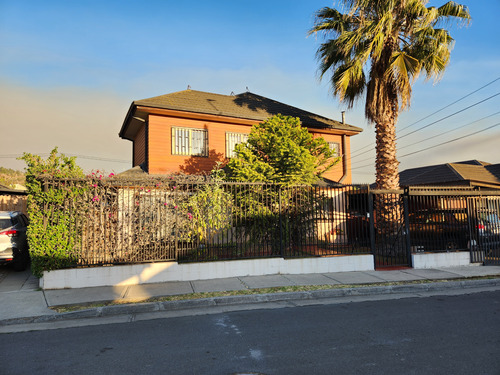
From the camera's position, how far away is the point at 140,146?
16.7 metres

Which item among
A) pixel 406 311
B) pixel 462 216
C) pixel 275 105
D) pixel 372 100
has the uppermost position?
pixel 275 105

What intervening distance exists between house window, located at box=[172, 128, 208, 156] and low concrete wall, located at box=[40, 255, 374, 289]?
737 cm

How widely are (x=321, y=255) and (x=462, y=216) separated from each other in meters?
5.10

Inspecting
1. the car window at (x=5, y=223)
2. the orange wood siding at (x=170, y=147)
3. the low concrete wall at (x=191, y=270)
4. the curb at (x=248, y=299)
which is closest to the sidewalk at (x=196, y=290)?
the curb at (x=248, y=299)

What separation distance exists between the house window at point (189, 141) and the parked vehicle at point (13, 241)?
21.9 feet

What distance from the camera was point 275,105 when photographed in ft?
63.4

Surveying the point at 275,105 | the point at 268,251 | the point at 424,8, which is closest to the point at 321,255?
the point at 268,251

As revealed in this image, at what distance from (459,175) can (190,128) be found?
2216 cm

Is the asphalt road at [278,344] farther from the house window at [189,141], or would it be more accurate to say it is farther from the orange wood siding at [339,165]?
the orange wood siding at [339,165]

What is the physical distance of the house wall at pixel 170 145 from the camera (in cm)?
1430

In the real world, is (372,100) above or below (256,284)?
above

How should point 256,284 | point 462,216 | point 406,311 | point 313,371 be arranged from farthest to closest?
point 462,216 → point 256,284 → point 406,311 → point 313,371

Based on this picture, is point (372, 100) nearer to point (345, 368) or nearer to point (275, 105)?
point (275, 105)

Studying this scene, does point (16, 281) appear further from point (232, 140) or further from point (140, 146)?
point (232, 140)
